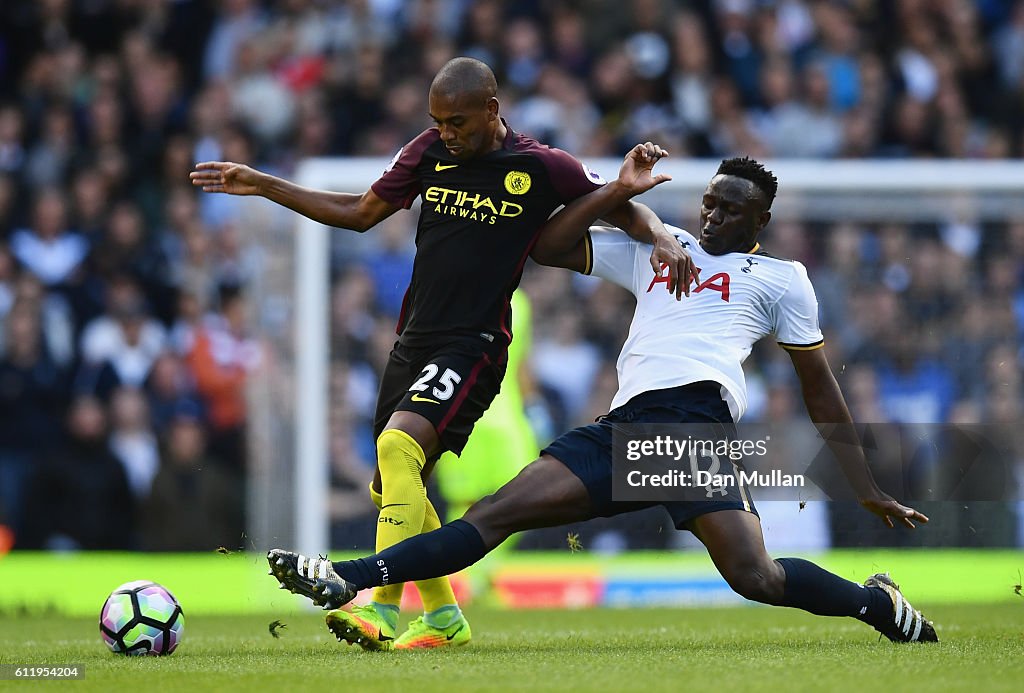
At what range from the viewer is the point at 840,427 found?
19.6 ft

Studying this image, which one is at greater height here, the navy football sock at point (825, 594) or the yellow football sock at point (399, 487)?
the yellow football sock at point (399, 487)

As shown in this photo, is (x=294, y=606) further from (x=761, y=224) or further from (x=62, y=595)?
(x=761, y=224)

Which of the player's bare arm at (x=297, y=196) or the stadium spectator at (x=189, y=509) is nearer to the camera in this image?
the player's bare arm at (x=297, y=196)

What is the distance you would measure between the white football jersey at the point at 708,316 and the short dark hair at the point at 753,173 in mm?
274

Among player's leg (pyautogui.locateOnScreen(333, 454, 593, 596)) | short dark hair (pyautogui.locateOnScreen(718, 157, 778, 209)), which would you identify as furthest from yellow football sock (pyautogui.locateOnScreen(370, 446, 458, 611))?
short dark hair (pyautogui.locateOnScreen(718, 157, 778, 209))

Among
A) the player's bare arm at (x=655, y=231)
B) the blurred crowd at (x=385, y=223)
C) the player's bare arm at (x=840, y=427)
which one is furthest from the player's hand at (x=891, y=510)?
the blurred crowd at (x=385, y=223)

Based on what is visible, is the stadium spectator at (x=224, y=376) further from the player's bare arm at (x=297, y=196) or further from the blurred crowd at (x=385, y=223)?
the player's bare arm at (x=297, y=196)

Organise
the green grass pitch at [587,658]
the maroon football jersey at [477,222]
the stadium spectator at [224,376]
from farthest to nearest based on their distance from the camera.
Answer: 1. the stadium spectator at [224,376]
2. the maroon football jersey at [477,222]
3. the green grass pitch at [587,658]

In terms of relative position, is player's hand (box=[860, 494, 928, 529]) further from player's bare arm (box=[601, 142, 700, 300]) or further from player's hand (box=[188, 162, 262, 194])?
player's hand (box=[188, 162, 262, 194])

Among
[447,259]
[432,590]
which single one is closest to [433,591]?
[432,590]

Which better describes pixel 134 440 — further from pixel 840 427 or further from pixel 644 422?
pixel 840 427

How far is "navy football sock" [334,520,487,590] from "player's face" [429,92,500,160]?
149cm

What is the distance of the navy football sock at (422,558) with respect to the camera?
5367 millimetres

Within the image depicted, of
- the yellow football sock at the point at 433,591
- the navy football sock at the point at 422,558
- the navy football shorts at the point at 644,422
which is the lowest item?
the yellow football sock at the point at 433,591
